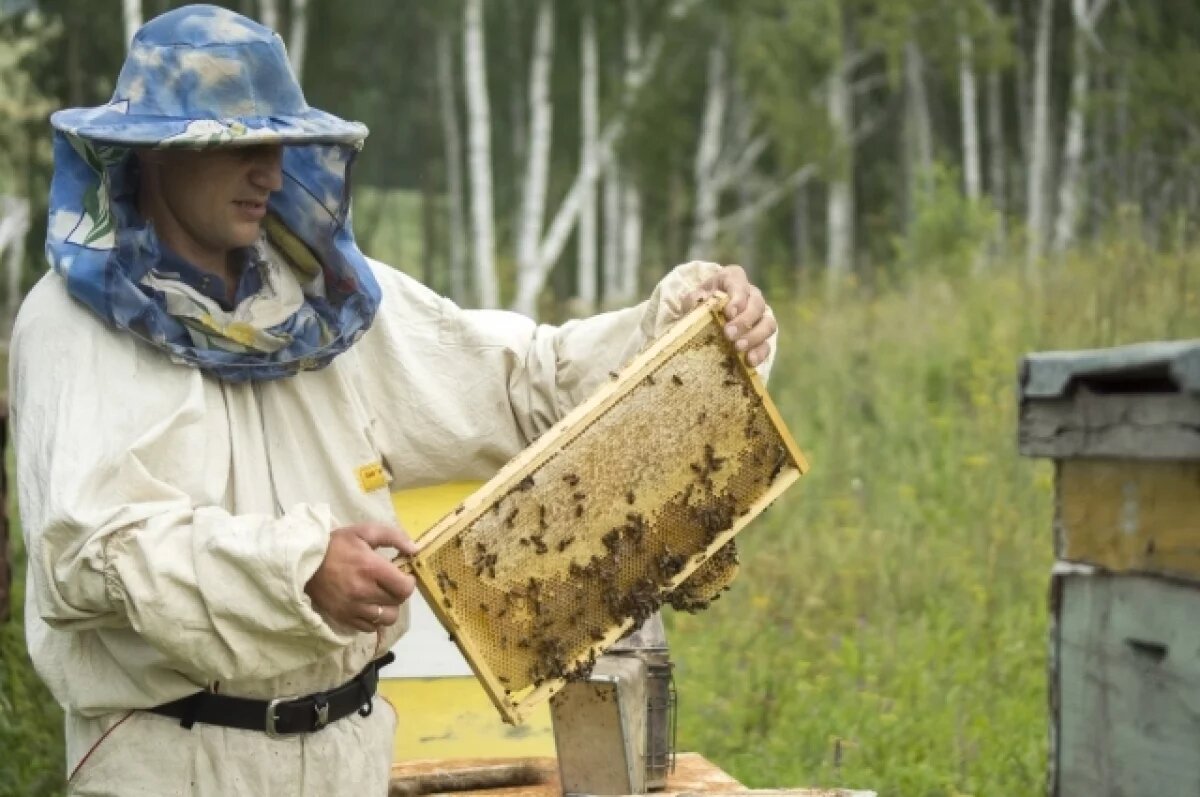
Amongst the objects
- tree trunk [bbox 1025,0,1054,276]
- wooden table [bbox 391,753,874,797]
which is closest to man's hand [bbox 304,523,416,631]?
wooden table [bbox 391,753,874,797]

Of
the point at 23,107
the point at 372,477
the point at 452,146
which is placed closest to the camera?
the point at 372,477

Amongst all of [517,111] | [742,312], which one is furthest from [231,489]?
[517,111]

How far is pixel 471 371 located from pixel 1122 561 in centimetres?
129

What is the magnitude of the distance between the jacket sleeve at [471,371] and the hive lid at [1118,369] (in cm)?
80

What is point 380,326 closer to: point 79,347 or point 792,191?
point 79,347

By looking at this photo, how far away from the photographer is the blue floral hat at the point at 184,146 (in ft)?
9.19

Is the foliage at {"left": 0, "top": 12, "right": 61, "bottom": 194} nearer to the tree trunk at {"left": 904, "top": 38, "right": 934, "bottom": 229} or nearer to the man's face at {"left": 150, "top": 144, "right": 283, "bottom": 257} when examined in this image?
the tree trunk at {"left": 904, "top": 38, "right": 934, "bottom": 229}

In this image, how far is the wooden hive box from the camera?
10.7 feet

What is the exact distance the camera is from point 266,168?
9.56ft

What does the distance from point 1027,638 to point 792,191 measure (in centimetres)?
2521

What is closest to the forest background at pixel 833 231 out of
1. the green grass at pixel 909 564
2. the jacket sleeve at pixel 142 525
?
the green grass at pixel 909 564

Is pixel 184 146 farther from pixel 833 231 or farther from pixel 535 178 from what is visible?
pixel 833 231

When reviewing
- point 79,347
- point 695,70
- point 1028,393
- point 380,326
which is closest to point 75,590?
point 79,347

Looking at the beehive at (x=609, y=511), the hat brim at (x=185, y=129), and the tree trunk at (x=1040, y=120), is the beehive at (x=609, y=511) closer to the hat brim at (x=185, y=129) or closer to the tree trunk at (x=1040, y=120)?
the hat brim at (x=185, y=129)
